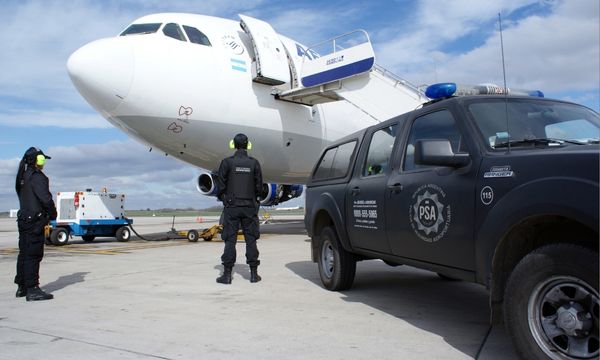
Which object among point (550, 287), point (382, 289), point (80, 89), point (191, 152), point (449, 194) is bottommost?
point (382, 289)

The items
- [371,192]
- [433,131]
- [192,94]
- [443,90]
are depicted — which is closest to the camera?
[433,131]

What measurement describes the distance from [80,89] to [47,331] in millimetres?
8323

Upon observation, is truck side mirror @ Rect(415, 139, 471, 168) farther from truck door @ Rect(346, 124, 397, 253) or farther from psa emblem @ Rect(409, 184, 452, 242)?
truck door @ Rect(346, 124, 397, 253)

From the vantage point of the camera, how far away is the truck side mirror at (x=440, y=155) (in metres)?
3.62

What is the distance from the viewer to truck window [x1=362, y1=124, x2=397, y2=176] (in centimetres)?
517

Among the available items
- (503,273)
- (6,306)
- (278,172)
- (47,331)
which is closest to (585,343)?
(503,273)

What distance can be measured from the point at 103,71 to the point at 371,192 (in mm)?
8109

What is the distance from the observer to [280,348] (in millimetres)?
3795

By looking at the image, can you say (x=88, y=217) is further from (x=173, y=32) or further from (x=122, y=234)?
(x=173, y=32)

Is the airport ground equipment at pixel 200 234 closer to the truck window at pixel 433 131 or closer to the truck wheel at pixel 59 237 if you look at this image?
the truck wheel at pixel 59 237

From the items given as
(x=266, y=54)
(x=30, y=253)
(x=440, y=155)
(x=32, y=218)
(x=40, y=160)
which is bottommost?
(x=30, y=253)

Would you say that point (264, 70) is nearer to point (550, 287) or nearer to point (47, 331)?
point (47, 331)

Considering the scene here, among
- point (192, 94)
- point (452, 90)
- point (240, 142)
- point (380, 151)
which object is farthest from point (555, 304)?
point (192, 94)

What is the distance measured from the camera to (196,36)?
40.7 ft
